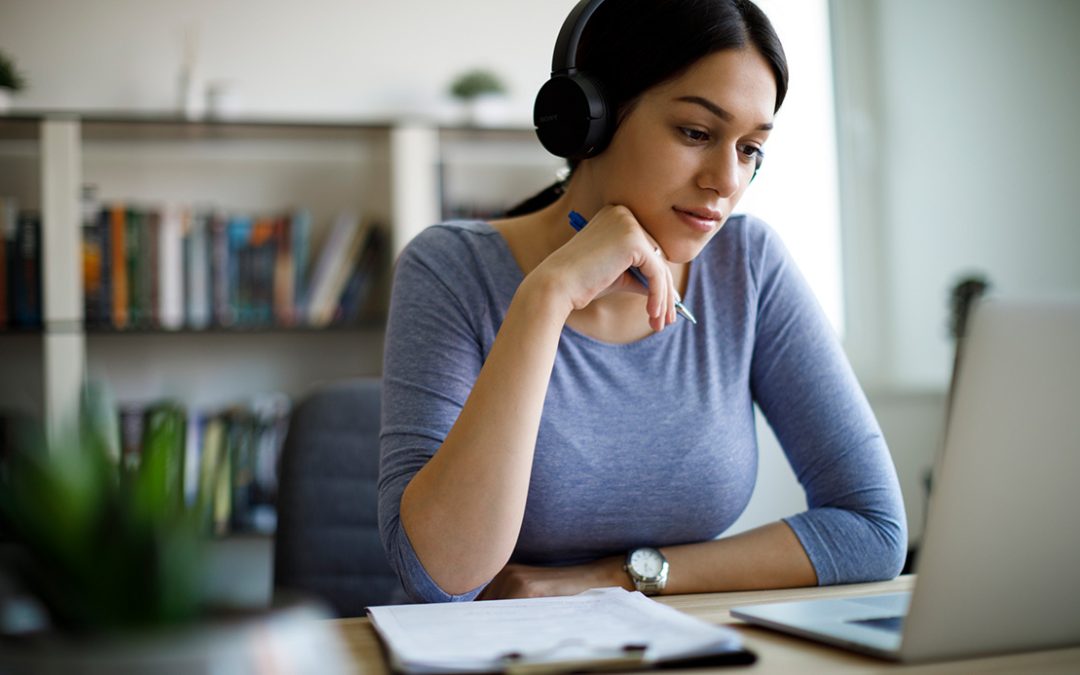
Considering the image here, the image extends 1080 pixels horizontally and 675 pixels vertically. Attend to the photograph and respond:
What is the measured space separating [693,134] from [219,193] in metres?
2.04

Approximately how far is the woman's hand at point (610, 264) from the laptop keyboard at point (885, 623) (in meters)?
0.44

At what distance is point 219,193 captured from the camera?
290 centimetres

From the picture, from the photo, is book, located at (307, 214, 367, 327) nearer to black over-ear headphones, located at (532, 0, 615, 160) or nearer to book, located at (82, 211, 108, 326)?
book, located at (82, 211, 108, 326)

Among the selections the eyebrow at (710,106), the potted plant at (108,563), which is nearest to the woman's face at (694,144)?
the eyebrow at (710,106)

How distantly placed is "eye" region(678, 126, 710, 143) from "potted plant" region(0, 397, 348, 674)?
2.87 feet

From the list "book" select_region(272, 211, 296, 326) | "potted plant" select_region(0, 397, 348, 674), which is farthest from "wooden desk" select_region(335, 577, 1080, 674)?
"book" select_region(272, 211, 296, 326)

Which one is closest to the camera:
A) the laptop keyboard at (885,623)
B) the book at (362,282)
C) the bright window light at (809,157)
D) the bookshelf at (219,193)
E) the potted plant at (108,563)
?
the potted plant at (108,563)

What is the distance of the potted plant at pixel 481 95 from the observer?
288 centimetres

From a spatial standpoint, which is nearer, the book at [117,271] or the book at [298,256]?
the book at [117,271]

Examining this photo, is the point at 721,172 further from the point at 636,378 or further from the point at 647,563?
the point at 647,563

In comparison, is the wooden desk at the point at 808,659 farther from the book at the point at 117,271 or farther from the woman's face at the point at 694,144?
the book at the point at 117,271

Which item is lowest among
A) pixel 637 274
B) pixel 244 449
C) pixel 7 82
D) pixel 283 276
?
pixel 244 449

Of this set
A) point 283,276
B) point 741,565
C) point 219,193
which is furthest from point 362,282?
point 741,565

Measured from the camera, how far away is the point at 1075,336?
60 centimetres
